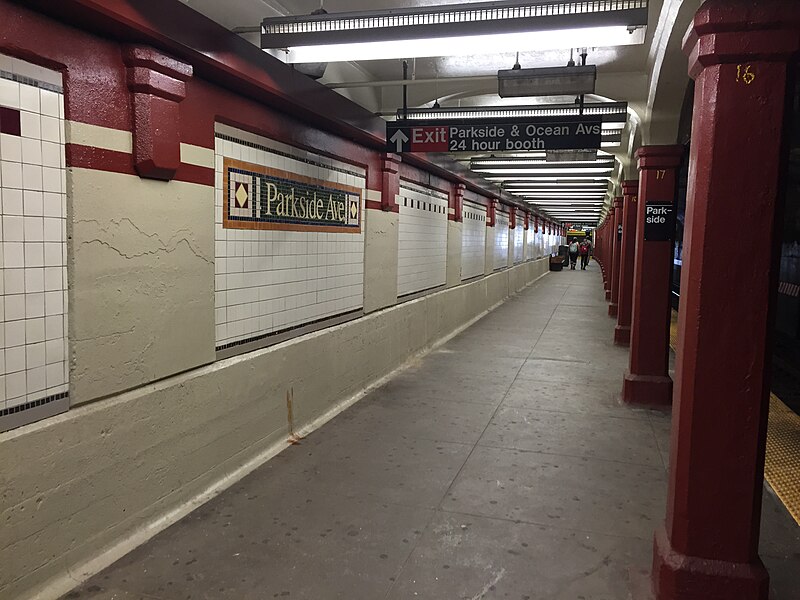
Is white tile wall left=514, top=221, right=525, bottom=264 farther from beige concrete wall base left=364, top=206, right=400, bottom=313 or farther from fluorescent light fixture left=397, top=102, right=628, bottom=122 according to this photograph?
fluorescent light fixture left=397, top=102, right=628, bottom=122

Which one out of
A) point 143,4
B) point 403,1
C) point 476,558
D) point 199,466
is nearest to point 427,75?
point 403,1

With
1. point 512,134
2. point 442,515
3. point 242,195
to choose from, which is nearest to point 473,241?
point 512,134

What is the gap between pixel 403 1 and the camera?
5203 millimetres

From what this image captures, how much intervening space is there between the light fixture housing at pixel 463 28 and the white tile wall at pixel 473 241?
8.01m

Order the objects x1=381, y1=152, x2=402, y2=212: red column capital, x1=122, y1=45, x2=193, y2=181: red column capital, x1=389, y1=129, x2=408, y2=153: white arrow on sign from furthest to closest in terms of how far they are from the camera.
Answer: x1=381, y1=152, x2=402, y2=212: red column capital < x1=389, y1=129, x2=408, y2=153: white arrow on sign < x1=122, y1=45, x2=193, y2=181: red column capital

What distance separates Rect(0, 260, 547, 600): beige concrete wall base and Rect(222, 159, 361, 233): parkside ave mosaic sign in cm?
102

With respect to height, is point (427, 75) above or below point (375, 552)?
above

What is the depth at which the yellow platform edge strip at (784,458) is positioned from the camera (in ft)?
13.2

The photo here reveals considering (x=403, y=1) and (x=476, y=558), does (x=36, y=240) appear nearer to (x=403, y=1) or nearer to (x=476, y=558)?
(x=476, y=558)

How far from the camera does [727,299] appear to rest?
2.61m

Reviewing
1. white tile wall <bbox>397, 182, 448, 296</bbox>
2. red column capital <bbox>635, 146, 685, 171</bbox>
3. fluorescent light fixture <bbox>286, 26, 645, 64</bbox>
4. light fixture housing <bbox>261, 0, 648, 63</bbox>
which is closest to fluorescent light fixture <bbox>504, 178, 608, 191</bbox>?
white tile wall <bbox>397, 182, 448, 296</bbox>

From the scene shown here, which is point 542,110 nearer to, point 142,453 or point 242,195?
point 242,195

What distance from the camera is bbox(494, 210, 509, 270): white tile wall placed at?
53.5 feet

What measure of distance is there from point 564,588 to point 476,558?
48cm
